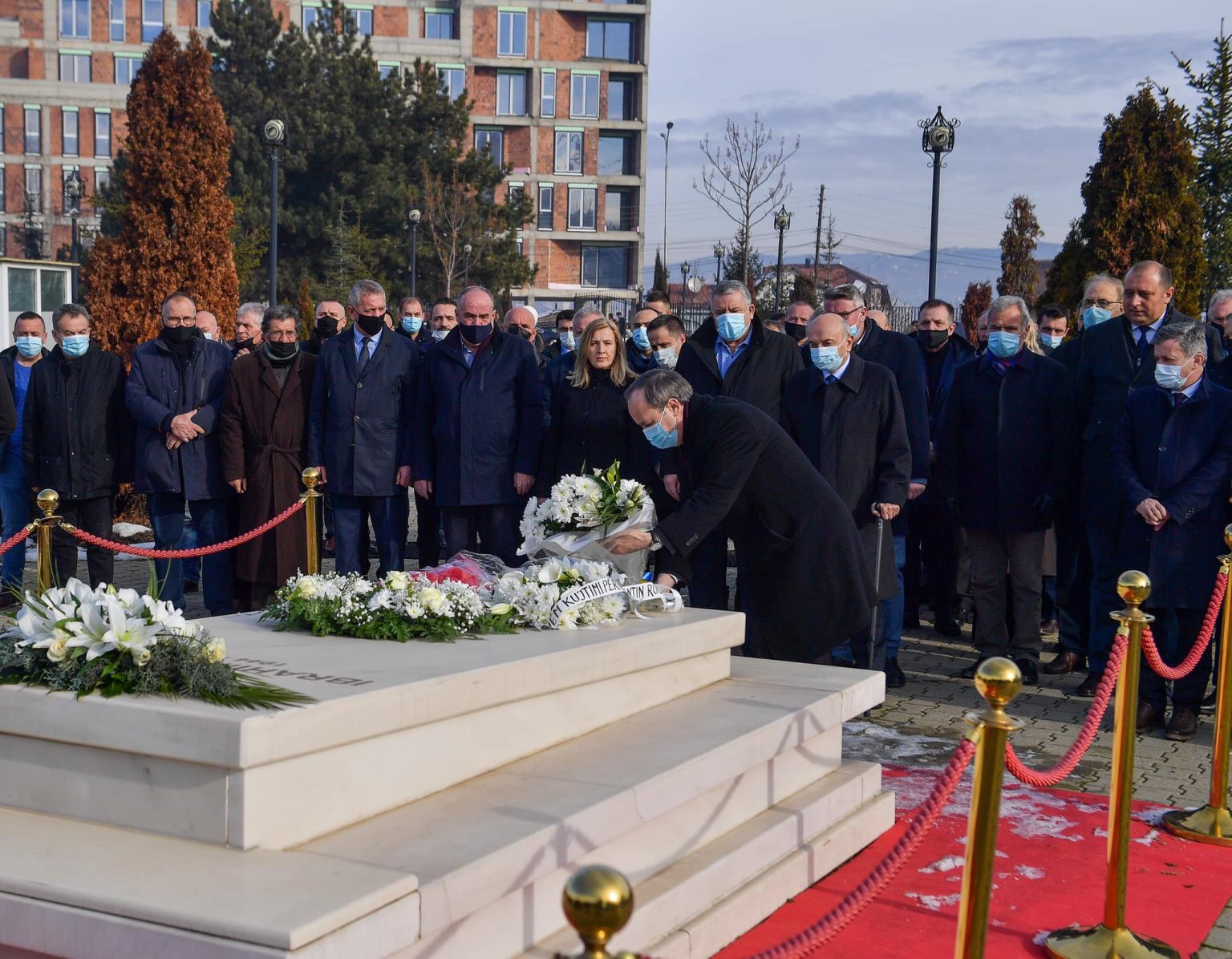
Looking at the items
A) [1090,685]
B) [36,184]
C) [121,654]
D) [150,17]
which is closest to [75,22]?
[150,17]

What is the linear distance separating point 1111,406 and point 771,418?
8.17 ft

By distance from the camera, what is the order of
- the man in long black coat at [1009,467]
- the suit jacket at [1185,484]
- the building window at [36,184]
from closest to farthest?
the suit jacket at [1185,484] < the man in long black coat at [1009,467] < the building window at [36,184]

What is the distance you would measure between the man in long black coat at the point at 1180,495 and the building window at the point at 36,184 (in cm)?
6426

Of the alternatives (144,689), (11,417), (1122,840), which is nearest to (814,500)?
(1122,840)

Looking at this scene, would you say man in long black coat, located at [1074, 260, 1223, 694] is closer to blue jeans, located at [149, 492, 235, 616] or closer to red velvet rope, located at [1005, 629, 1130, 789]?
red velvet rope, located at [1005, 629, 1130, 789]

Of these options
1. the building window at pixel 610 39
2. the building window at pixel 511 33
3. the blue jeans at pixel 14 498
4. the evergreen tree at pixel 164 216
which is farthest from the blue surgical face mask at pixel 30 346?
the building window at pixel 511 33

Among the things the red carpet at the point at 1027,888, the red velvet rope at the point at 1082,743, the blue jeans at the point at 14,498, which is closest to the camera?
the red velvet rope at the point at 1082,743

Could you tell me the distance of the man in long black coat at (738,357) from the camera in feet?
27.6

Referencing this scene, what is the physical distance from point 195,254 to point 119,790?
40.0 feet

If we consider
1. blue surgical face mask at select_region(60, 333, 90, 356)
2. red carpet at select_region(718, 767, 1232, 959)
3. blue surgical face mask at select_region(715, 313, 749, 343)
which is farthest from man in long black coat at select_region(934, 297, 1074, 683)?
blue surgical face mask at select_region(60, 333, 90, 356)

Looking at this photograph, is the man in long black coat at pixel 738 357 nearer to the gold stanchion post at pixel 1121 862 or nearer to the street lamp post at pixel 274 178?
the gold stanchion post at pixel 1121 862

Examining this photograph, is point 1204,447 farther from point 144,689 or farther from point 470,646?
point 144,689

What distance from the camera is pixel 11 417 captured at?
400 inches

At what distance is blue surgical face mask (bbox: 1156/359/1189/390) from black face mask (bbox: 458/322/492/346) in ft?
13.3
